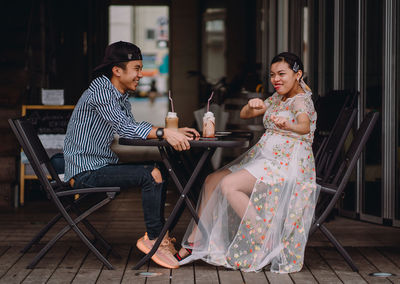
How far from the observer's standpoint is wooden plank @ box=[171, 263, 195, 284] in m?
3.24

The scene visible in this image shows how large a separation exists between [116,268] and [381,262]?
151 centimetres

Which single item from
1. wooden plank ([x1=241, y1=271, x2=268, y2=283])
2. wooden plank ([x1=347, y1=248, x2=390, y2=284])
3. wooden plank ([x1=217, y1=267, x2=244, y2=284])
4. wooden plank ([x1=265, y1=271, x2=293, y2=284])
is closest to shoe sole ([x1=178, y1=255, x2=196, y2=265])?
wooden plank ([x1=217, y1=267, x2=244, y2=284])

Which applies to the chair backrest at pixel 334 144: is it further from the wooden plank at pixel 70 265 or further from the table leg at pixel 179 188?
the wooden plank at pixel 70 265

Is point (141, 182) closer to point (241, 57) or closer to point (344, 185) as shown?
point (344, 185)

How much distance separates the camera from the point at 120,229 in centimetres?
450

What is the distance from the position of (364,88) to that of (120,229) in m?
2.15

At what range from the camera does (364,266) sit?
11.6 ft

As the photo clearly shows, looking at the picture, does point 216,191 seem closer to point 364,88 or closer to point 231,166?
point 231,166

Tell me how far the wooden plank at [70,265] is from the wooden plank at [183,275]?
0.53 meters

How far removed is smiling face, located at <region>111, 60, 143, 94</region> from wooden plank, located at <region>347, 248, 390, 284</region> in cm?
162

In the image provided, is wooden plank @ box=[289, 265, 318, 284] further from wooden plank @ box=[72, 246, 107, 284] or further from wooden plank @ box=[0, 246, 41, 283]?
wooden plank @ box=[0, 246, 41, 283]

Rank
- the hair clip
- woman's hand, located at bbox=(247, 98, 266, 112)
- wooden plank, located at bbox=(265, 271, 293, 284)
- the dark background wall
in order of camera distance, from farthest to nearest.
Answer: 1. the dark background wall
2. woman's hand, located at bbox=(247, 98, 266, 112)
3. the hair clip
4. wooden plank, located at bbox=(265, 271, 293, 284)

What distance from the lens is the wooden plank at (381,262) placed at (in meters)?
3.38

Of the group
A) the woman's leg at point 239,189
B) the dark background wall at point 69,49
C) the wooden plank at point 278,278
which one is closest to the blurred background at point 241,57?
the dark background wall at point 69,49
